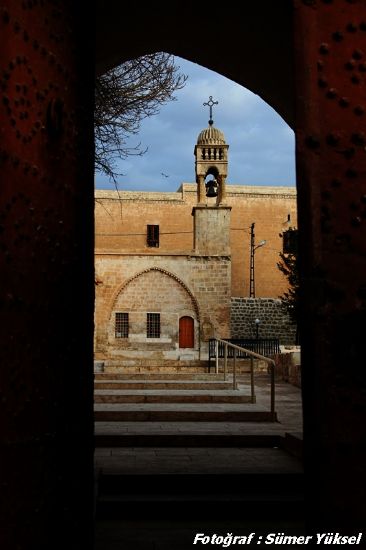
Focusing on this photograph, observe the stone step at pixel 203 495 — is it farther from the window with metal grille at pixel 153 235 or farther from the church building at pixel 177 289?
the window with metal grille at pixel 153 235

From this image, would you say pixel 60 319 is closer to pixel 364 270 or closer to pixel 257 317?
pixel 364 270

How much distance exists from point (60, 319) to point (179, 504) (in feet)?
7.38

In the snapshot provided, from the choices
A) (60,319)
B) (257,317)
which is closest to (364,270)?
(60,319)

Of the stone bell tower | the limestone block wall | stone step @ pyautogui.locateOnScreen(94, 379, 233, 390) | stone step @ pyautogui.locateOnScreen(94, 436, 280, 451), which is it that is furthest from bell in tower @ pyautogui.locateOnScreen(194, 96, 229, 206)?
stone step @ pyautogui.locateOnScreen(94, 436, 280, 451)

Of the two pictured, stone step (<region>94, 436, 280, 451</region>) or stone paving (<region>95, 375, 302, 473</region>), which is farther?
stone step (<region>94, 436, 280, 451</region>)

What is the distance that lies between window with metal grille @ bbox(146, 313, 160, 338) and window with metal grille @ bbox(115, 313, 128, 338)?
42.1 inches

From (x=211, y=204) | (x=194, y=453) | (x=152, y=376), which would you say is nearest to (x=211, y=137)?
(x=211, y=204)

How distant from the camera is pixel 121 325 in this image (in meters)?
27.8

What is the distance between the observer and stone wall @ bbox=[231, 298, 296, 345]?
29.9 m

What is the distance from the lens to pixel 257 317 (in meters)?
30.1

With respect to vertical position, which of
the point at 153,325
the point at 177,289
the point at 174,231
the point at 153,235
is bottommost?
the point at 153,325

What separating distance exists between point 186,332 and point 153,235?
12162 millimetres

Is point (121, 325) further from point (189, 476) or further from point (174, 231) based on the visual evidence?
point (189, 476)

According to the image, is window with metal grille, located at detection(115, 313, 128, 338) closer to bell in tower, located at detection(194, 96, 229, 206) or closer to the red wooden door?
the red wooden door
